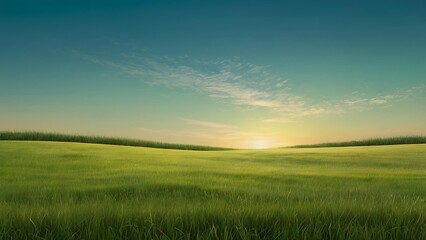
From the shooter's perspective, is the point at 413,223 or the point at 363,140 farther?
the point at 363,140

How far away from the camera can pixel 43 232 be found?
13.2 feet

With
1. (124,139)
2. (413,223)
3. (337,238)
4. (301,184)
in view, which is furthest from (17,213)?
(124,139)

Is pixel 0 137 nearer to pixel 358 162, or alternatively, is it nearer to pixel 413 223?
pixel 358 162

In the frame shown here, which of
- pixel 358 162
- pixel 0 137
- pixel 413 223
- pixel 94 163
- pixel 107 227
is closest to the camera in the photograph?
pixel 107 227

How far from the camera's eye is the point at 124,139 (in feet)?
139

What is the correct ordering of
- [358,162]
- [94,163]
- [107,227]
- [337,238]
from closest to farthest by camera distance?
1. [337,238]
2. [107,227]
3. [94,163]
4. [358,162]

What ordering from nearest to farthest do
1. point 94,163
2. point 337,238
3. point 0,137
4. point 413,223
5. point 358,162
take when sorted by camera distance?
point 337,238 < point 413,223 < point 94,163 < point 358,162 < point 0,137

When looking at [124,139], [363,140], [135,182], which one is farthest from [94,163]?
[363,140]

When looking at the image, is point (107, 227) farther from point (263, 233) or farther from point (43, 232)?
point (263, 233)

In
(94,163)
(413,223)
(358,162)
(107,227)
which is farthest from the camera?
(358,162)

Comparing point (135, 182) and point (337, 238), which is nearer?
point (337, 238)

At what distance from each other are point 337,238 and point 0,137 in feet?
138

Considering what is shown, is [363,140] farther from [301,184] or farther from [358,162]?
[301,184]

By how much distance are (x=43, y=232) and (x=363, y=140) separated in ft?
136
